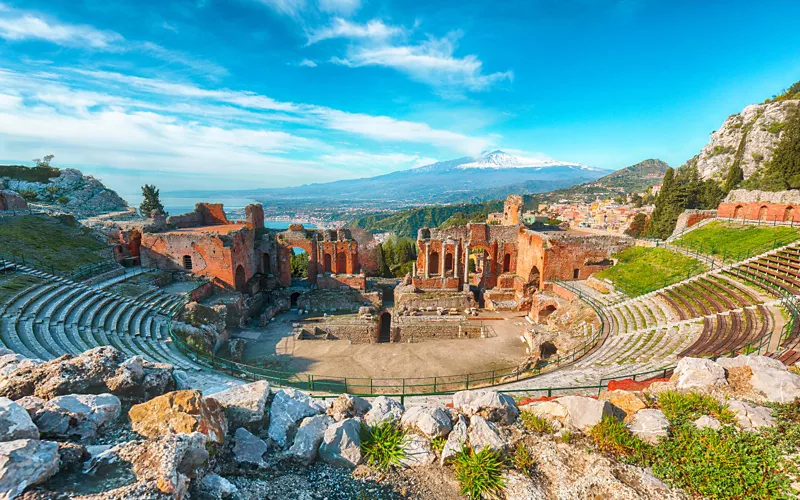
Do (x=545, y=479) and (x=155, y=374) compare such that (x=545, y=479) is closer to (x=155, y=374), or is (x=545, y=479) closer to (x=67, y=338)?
(x=155, y=374)

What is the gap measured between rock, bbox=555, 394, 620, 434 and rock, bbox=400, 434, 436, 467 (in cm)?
262

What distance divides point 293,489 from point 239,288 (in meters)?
24.4

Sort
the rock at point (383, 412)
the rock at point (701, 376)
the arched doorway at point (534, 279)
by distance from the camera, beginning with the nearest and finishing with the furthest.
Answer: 1. the rock at point (383, 412)
2. the rock at point (701, 376)
3. the arched doorway at point (534, 279)

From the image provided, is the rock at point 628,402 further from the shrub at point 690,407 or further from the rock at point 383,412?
the rock at point 383,412

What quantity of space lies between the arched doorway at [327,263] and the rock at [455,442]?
25.3m

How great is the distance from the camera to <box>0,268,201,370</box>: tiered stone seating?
12.6m

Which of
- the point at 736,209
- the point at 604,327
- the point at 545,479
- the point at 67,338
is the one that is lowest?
the point at 604,327

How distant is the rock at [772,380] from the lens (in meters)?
6.61

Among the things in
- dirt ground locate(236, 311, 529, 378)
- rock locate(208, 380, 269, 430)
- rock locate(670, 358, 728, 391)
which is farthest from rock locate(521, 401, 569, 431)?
dirt ground locate(236, 311, 529, 378)

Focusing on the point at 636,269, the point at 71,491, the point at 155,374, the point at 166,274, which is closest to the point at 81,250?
the point at 166,274

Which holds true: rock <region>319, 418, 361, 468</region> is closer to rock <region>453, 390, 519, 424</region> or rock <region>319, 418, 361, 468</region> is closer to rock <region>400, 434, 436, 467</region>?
rock <region>400, 434, 436, 467</region>

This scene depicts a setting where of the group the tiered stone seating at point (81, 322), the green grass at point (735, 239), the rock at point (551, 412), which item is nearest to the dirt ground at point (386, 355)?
the tiered stone seating at point (81, 322)

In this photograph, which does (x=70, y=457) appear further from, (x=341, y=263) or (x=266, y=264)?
(x=266, y=264)

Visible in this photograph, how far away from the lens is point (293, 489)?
16.8ft
